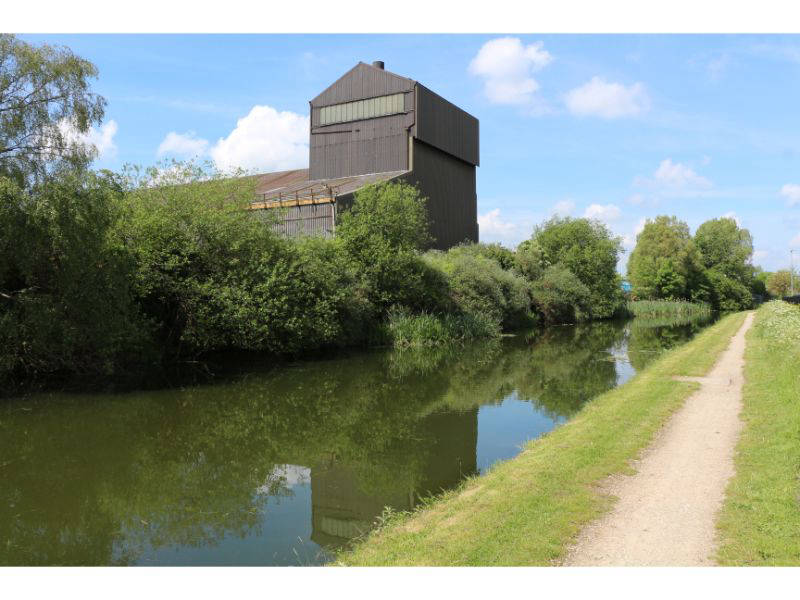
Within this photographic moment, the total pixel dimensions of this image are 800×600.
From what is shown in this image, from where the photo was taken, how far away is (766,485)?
6.34 meters

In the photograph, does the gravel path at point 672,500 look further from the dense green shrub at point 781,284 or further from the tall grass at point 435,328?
the dense green shrub at point 781,284

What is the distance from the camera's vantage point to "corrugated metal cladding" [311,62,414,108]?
36250mm

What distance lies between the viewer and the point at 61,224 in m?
14.0

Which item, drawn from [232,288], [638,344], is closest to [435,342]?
[638,344]

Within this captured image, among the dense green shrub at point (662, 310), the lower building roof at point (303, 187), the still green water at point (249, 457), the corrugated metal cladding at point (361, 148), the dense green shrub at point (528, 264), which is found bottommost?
the still green water at point (249, 457)

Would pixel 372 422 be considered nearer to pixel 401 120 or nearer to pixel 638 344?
pixel 638 344

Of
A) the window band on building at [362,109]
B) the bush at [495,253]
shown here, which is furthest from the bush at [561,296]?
the window band on building at [362,109]

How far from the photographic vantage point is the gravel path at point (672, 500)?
4.97m

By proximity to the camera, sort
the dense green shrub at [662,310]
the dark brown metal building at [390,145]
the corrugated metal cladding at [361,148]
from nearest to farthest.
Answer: the dark brown metal building at [390,145] < the corrugated metal cladding at [361,148] < the dense green shrub at [662,310]

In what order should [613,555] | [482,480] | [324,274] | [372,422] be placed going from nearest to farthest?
[613,555] → [482,480] → [372,422] → [324,274]

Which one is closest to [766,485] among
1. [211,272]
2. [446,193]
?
[211,272]

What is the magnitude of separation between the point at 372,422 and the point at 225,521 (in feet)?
17.5

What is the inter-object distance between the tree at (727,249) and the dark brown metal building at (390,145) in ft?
134

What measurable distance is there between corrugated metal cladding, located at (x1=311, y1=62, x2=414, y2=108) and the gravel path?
30.2 meters
